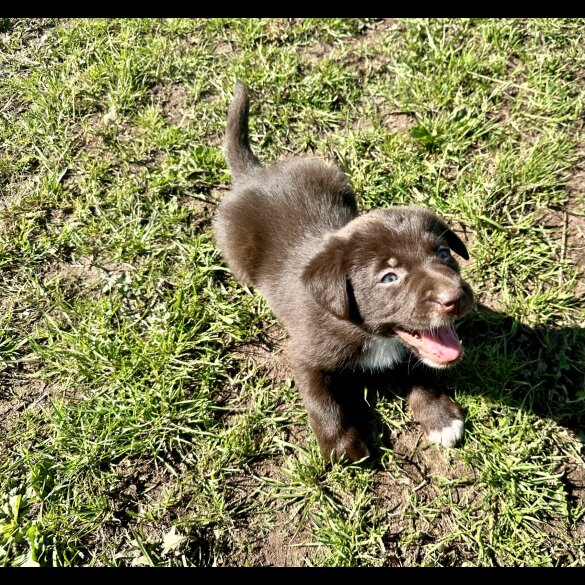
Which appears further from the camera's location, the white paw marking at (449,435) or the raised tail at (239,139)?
the raised tail at (239,139)

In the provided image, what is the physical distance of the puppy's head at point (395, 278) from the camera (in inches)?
113

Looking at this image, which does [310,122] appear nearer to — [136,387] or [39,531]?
[136,387]

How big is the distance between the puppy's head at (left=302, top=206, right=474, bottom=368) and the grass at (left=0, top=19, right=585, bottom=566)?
2.47 feet

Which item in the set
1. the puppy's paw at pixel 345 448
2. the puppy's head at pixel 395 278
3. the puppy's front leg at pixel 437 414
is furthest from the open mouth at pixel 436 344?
the puppy's paw at pixel 345 448

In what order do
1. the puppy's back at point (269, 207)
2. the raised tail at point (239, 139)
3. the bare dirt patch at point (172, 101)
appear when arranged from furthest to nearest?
the bare dirt patch at point (172, 101), the raised tail at point (239, 139), the puppy's back at point (269, 207)

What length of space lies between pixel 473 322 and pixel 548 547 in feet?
4.49

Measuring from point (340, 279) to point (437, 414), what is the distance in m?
1.11

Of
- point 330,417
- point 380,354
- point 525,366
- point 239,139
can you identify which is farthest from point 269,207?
point 525,366

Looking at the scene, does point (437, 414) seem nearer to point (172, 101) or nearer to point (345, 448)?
point (345, 448)

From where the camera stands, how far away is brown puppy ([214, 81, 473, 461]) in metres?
2.93

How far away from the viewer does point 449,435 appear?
3.38m

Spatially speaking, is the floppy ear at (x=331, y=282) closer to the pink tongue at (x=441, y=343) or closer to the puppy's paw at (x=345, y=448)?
the pink tongue at (x=441, y=343)

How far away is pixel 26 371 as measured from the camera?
3.85m

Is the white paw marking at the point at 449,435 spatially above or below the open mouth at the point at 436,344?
below
